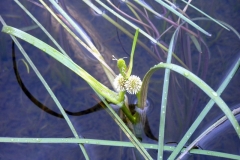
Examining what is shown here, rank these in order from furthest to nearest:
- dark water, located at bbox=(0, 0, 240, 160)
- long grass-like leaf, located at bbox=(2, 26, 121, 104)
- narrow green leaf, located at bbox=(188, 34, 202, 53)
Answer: narrow green leaf, located at bbox=(188, 34, 202, 53), dark water, located at bbox=(0, 0, 240, 160), long grass-like leaf, located at bbox=(2, 26, 121, 104)

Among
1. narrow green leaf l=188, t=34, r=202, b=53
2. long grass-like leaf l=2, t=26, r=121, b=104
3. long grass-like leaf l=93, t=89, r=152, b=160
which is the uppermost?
narrow green leaf l=188, t=34, r=202, b=53

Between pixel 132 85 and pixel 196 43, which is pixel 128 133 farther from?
pixel 196 43

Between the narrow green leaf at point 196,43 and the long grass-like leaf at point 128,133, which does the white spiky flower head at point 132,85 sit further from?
the narrow green leaf at point 196,43

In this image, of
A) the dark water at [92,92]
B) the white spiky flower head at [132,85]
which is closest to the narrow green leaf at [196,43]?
the dark water at [92,92]

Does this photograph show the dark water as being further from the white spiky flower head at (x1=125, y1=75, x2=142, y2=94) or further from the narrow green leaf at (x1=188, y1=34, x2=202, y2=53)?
the white spiky flower head at (x1=125, y1=75, x2=142, y2=94)

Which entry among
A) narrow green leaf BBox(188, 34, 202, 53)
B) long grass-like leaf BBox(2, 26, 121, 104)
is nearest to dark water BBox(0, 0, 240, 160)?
narrow green leaf BBox(188, 34, 202, 53)

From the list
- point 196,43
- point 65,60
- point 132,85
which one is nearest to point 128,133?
point 132,85

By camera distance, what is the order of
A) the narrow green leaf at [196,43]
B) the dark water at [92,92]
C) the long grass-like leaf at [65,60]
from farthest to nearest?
the narrow green leaf at [196,43], the dark water at [92,92], the long grass-like leaf at [65,60]

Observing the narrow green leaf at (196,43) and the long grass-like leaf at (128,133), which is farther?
the narrow green leaf at (196,43)

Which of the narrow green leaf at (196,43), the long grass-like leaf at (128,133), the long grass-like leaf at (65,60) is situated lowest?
the long grass-like leaf at (128,133)
